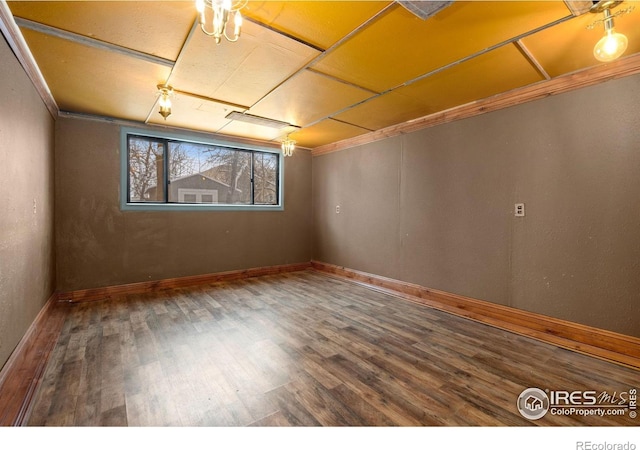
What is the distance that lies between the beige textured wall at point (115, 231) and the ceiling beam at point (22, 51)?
2.63ft

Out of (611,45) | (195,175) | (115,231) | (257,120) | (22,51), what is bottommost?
(115,231)

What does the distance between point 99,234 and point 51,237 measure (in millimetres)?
530

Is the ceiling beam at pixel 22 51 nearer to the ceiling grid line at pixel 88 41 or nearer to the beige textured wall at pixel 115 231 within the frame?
the ceiling grid line at pixel 88 41

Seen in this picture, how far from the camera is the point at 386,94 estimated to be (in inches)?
120

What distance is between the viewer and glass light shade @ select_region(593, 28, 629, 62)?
1730mm

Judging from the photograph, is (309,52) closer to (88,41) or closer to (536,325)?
(88,41)

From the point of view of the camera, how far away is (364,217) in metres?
4.81

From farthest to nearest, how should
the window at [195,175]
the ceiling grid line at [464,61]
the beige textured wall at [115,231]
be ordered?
the window at [195,175], the beige textured wall at [115,231], the ceiling grid line at [464,61]

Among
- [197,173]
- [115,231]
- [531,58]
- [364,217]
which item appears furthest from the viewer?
[197,173]

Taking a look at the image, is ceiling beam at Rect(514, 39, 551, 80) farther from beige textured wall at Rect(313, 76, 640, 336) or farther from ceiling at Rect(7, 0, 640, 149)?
beige textured wall at Rect(313, 76, 640, 336)

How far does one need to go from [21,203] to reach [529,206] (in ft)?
15.6

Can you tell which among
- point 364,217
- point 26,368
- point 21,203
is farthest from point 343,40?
point 26,368

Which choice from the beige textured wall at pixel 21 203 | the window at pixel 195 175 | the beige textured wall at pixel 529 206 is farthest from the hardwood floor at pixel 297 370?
the window at pixel 195 175

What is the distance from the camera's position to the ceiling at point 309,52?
178cm
